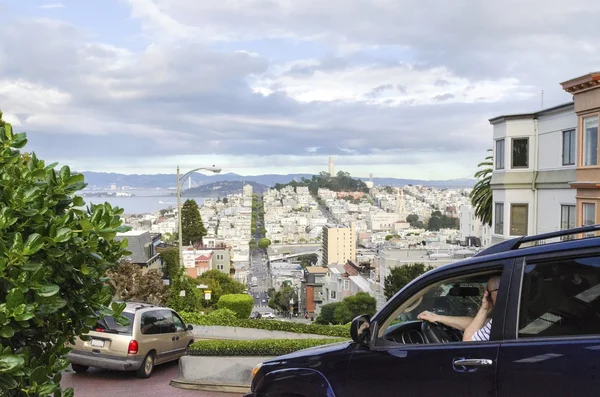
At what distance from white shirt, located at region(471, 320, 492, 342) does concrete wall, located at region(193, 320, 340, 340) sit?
1015cm

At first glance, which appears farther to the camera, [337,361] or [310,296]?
[310,296]

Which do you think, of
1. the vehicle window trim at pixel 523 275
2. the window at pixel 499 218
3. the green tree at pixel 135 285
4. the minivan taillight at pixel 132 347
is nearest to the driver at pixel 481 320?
the vehicle window trim at pixel 523 275

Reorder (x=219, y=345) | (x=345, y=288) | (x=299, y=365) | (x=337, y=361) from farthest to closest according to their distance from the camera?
1. (x=345, y=288)
2. (x=219, y=345)
3. (x=299, y=365)
4. (x=337, y=361)

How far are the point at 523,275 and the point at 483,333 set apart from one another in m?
0.47

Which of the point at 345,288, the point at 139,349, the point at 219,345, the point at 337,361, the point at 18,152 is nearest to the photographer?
the point at 18,152

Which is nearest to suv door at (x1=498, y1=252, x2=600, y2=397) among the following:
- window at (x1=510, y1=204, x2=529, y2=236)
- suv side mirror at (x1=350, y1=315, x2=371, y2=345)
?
suv side mirror at (x1=350, y1=315, x2=371, y2=345)

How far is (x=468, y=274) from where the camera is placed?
3936mm

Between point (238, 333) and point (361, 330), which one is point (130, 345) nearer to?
point (238, 333)

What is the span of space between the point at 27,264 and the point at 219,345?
6.97 meters

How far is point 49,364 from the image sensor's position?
13.5 feet

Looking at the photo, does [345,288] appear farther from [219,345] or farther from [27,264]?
[27,264]

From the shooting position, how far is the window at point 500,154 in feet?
91.6

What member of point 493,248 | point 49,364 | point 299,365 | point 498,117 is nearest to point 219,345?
point 299,365

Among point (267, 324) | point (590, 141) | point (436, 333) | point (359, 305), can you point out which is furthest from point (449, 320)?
point (359, 305)
